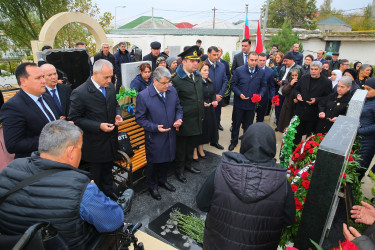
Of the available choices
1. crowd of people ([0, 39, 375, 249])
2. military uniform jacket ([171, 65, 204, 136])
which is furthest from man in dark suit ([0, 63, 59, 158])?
military uniform jacket ([171, 65, 204, 136])

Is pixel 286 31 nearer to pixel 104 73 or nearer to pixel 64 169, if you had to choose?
pixel 104 73

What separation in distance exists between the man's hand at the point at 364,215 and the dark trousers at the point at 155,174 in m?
2.58

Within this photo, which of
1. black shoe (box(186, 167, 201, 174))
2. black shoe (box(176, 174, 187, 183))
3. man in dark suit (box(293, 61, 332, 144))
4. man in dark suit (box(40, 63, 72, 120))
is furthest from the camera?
man in dark suit (box(293, 61, 332, 144))

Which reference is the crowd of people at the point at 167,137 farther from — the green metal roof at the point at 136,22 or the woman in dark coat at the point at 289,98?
the green metal roof at the point at 136,22

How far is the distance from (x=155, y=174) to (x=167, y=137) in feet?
2.23

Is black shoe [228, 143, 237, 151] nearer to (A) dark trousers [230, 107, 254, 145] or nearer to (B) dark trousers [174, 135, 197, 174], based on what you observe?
(A) dark trousers [230, 107, 254, 145]

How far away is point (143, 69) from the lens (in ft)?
16.6

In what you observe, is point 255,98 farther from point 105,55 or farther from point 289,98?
point 105,55

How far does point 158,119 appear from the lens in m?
3.60

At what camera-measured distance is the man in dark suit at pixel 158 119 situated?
11.5 ft

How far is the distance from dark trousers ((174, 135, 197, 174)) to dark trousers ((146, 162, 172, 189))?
33 centimetres

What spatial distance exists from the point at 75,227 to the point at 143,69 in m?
3.93

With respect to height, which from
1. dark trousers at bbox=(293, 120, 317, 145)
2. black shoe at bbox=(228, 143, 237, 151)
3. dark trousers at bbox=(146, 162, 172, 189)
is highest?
dark trousers at bbox=(293, 120, 317, 145)

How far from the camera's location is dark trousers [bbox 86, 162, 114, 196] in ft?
11.2
